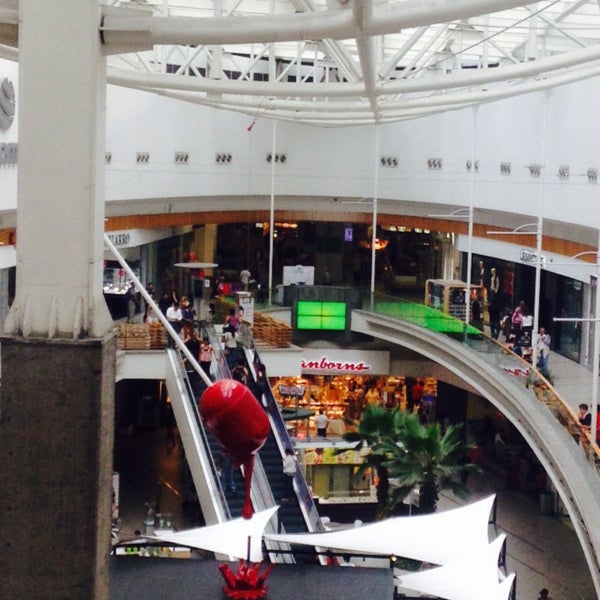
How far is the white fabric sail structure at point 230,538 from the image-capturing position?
1501 cm

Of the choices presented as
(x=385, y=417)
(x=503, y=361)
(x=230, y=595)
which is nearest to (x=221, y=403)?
(x=230, y=595)

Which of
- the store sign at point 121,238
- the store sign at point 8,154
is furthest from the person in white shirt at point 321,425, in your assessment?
the store sign at point 8,154

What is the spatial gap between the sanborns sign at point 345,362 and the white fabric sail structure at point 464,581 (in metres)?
22.8

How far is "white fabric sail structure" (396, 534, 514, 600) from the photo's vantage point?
15.3m

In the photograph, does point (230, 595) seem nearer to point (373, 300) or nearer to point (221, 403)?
point (221, 403)

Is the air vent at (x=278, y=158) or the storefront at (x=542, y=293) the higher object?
the air vent at (x=278, y=158)

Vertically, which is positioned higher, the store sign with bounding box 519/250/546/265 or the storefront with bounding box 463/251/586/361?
the store sign with bounding box 519/250/546/265

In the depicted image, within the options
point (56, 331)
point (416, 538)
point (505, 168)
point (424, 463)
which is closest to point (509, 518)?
point (424, 463)

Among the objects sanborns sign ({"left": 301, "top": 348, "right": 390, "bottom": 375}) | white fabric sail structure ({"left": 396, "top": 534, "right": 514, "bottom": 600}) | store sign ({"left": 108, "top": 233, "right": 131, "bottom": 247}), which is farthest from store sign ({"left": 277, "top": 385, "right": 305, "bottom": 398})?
white fabric sail structure ({"left": 396, "top": 534, "right": 514, "bottom": 600})

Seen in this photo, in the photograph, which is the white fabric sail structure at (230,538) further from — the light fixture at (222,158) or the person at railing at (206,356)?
the light fixture at (222,158)

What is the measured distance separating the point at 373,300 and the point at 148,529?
14689mm

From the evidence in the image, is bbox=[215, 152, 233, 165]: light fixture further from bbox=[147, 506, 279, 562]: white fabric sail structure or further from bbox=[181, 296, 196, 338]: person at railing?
bbox=[147, 506, 279, 562]: white fabric sail structure

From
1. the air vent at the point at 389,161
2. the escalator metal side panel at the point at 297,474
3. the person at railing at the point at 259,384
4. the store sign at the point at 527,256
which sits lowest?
the escalator metal side panel at the point at 297,474

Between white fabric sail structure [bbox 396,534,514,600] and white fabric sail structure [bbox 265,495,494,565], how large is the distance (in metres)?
0.20
